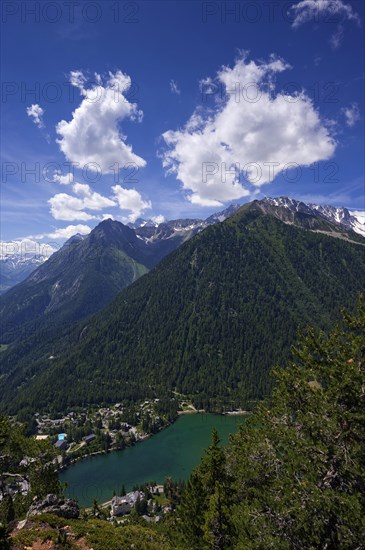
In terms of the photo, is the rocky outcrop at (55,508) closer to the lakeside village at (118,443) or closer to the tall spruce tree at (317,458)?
the tall spruce tree at (317,458)

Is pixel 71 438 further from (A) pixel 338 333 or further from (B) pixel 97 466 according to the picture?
(A) pixel 338 333

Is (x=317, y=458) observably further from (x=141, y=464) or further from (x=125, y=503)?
(x=141, y=464)

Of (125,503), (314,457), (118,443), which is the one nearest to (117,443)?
(118,443)

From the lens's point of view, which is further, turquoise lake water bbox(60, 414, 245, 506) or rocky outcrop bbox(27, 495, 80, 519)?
turquoise lake water bbox(60, 414, 245, 506)

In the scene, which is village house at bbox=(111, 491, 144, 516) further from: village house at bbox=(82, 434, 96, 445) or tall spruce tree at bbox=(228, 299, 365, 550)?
tall spruce tree at bbox=(228, 299, 365, 550)

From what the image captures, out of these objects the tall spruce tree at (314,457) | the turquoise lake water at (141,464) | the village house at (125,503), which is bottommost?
the turquoise lake water at (141,464)

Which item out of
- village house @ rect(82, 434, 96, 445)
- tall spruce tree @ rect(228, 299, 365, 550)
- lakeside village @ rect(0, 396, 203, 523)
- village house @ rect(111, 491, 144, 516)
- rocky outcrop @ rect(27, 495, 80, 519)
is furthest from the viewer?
village house @ rect(82, 434, 96, 445)

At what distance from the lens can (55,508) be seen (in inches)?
1219

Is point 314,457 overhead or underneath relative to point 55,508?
overhead

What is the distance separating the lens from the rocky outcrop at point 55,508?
30562 mm

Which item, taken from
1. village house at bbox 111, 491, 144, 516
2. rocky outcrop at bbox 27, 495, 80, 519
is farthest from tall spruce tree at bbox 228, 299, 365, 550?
village house at bbox 111, 491, 144, 516

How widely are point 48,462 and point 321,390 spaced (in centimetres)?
3214

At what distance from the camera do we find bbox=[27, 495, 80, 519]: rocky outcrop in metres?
30.6

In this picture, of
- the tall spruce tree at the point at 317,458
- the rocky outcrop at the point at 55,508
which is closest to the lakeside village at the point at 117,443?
the rocky outcrop at the point at 55,508
